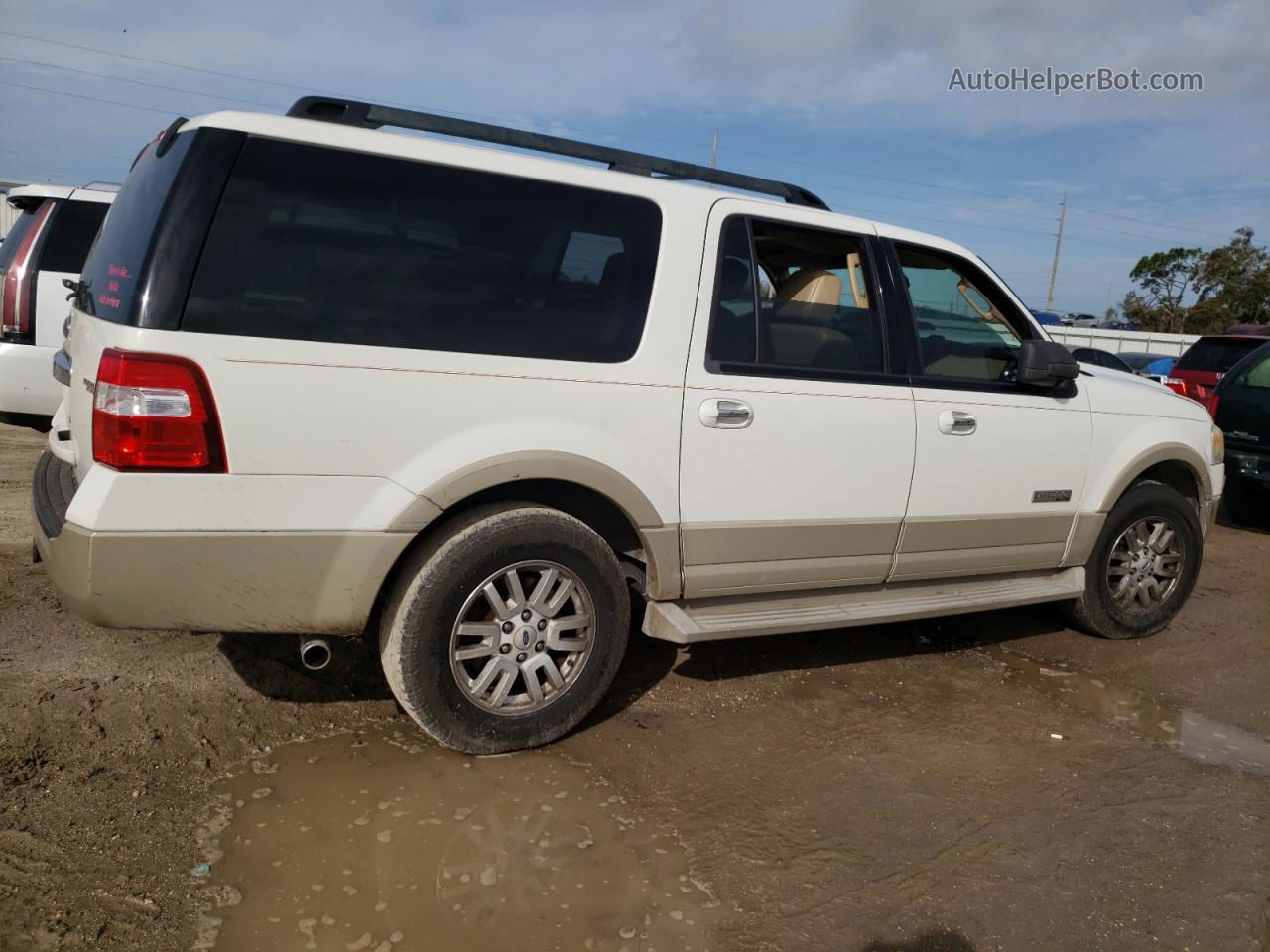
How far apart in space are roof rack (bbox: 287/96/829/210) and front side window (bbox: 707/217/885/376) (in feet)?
0.95

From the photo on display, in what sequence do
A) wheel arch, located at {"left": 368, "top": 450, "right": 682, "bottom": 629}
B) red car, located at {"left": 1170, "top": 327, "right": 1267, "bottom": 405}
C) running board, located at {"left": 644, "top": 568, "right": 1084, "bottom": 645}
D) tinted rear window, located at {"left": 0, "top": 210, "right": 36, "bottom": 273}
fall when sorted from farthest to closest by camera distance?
1. red car, located at {"left": 1170, "top": 327, "right": 1267, "bottom": 405}
2. tinted rear window, located at {"left": 0, "top": 210, "right": 36, "bottom": 273}
3. running board, located at {"left": 644, "top": 568, "right": 1084, "bottom": 645}
4. wheel arch, located at {"left": 368, "top": 450, "right": 682, "bottom": 629}

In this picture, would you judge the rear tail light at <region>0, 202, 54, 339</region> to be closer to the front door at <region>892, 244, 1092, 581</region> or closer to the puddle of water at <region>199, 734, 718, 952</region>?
the puddle of water at <region>199, 734, 718, 952</region>

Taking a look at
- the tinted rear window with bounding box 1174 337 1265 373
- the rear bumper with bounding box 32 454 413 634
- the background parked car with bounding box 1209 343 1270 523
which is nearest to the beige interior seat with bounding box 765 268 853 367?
the rear bumper with bounding box 32 454 413 634

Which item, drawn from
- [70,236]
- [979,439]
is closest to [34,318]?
[70,236]

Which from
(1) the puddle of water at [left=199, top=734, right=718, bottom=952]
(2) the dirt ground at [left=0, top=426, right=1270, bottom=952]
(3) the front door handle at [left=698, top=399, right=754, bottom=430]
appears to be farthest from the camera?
(3) the front door handle at [left=698, top=399, right=754, bottom=430]

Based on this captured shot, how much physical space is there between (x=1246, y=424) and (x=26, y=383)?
363 inches

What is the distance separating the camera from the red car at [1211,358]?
1175 centimetres

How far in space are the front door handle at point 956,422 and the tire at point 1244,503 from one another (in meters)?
6.08

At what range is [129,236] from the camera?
3.12m

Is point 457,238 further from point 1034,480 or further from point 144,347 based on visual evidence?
point 1034,480

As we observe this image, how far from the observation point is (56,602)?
4.55m

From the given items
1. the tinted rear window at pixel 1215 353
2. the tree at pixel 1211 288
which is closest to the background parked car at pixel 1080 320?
the tree at pixel 1211 288

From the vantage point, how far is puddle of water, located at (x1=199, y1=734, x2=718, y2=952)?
2566 mm

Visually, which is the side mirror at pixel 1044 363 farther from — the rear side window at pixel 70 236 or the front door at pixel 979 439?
the rear side window at pixel 70 236
